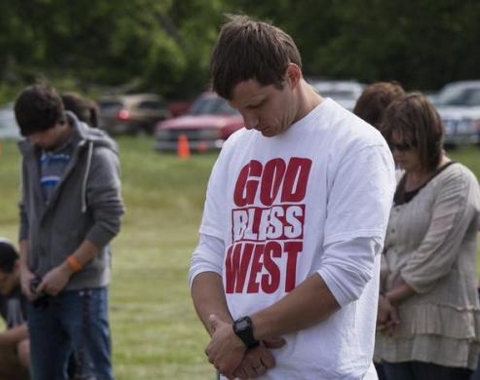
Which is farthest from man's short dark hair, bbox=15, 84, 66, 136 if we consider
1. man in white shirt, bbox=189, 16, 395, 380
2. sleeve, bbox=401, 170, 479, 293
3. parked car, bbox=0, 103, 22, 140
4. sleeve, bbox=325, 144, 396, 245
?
parked car, bbox=0, 103, 22, 140

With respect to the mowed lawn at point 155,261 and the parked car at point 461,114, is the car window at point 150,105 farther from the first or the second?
the mowed lawn at point 155,261

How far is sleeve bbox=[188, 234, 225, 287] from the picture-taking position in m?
4.18

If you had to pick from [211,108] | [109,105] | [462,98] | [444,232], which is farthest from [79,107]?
[109,105]

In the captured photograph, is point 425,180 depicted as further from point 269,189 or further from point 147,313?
point 147,313

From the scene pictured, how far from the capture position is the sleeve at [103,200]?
6891 mm

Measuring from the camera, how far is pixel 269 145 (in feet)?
13.2

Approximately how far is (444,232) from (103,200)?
6.58ft

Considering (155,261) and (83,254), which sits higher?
(83,254)

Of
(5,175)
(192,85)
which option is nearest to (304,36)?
(192,85)

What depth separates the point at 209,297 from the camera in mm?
4102

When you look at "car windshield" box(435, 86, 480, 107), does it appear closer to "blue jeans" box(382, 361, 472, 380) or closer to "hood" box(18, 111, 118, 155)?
"hood" box(18, 111, 118, 155)

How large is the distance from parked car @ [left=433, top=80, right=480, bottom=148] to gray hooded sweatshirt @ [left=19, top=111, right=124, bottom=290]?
26757 mm

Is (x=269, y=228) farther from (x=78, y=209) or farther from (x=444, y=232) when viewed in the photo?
(x=78, y=209)

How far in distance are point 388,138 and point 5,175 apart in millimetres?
21502
